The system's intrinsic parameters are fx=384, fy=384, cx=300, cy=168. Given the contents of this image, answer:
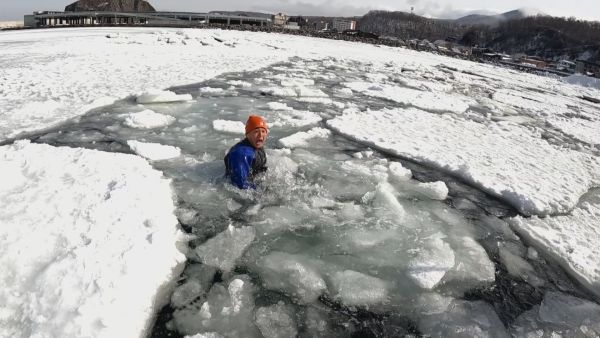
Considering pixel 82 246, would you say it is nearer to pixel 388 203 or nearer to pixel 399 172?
pixel 388 203

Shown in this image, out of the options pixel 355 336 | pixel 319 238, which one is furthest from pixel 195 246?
pixel 355 336

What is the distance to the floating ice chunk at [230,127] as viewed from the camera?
437cm

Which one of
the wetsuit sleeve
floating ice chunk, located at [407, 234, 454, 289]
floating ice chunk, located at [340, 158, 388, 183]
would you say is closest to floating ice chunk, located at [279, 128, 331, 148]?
floating ice chunk, located at [340, 158, 388, 183]

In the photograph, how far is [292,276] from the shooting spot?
2156mm

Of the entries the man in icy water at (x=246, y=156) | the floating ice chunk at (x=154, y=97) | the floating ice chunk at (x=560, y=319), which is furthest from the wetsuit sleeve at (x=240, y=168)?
the floating ice chunk at (x=154, y=97)

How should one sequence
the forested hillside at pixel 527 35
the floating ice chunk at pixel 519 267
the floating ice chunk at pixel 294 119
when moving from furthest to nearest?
the forested hillside at pixel 527 35 → the floating ice chunk at pixel 294 119 → the floating ice chunk at pixel 519 267

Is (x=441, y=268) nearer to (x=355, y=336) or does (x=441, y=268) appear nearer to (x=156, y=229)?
(x=355, y=336)

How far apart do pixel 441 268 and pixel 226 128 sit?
2.91 meters

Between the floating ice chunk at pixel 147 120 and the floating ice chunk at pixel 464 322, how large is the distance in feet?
11.8

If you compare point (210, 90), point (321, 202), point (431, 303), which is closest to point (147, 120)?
point (210, 90)

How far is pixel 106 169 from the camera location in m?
3.08

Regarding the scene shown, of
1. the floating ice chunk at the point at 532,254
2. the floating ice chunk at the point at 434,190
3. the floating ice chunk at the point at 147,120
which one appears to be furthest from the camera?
the floating ice chunk at the point at 147,120

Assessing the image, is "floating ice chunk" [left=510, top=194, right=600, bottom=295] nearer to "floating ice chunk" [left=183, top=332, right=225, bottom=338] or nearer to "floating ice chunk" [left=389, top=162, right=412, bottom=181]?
"floating ice chunk" [left=389, top=162, right=412, bottom=181]

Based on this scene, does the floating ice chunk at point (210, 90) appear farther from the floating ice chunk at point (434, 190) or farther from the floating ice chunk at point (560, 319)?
the floating ice chunk at point (560, 319)
